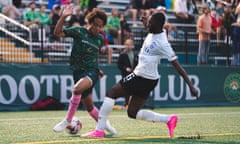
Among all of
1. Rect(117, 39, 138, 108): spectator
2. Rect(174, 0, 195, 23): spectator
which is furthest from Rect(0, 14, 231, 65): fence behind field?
Rect(174, 0, 195, 23): spectator

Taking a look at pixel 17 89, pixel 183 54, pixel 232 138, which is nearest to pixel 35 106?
pixel 17 89

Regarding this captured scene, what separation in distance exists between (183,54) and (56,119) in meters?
8.62

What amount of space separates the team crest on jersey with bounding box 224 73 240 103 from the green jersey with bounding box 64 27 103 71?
12.2 meters

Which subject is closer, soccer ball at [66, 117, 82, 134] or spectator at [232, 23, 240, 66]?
soccer ball at [66, 117, 82, 134]

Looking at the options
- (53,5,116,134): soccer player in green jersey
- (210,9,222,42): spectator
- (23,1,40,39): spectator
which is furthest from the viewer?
(210,9,222,42): spectator

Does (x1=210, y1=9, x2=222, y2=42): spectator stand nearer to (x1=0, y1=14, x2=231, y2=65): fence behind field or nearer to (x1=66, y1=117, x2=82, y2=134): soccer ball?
(x1=0, y1=14, x2=231, y2=65): fence behind field

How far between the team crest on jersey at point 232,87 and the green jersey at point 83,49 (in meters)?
12.2

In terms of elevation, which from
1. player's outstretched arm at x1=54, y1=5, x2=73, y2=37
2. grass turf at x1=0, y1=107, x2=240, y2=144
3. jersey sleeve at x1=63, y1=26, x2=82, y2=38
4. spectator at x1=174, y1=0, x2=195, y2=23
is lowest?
grass turf at x1=0, y1=107, x2=240, y2=144

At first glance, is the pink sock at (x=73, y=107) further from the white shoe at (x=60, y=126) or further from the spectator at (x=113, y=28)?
the spectator at (x=113, y=28)

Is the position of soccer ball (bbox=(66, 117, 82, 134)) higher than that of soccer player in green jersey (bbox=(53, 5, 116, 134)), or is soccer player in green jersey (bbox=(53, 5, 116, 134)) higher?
soccer player in green jersey (bbox=(53, 5, 116, 134))

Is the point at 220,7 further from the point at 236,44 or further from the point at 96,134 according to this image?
the point at 96,134

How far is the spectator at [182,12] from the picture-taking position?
91.7ft

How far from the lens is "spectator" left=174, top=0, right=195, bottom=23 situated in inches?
1100

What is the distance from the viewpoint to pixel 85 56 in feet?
39.6
